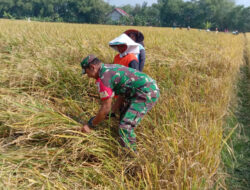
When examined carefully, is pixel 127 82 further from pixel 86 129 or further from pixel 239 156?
pixel 239 156

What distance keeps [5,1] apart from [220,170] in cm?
7166

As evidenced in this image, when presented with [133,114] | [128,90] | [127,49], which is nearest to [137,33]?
[127,49]

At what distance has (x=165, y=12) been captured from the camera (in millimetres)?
63375

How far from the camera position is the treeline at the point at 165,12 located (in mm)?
55344

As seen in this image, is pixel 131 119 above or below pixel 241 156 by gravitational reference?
above

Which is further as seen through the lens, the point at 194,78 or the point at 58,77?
the point at 194,78

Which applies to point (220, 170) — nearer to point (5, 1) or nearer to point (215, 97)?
point (215, 97)

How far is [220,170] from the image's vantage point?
6.59 ft

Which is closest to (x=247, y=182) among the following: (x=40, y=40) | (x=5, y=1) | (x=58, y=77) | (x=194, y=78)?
(x=194, y=78)

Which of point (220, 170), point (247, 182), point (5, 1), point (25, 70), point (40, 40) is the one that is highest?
point (5, 1)

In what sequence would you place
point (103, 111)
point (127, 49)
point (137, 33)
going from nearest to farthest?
point (103, 111) < point (127, 49) < point (137, 33)

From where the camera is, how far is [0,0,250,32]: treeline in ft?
182

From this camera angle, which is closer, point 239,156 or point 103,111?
point 103,111

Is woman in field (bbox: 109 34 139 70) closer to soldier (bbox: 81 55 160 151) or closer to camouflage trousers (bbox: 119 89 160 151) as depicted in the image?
soldier (bbox: 81 55 160 151)
